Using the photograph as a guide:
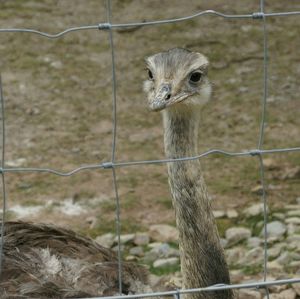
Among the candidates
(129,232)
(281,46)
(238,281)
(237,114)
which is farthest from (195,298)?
(281,46)

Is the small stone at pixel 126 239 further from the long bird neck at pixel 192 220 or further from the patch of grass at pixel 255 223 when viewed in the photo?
the long bird neck at pixel 192 220

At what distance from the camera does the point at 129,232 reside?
522 cm

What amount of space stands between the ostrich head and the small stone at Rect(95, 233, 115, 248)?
170 cm

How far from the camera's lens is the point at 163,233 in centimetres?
514

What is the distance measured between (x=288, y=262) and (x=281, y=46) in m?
3.65

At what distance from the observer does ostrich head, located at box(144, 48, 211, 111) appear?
3.27 metres

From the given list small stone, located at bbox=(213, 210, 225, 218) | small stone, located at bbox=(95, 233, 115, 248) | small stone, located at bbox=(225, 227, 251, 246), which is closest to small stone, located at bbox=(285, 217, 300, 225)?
small stone, located at bbox=(225, 227, 251, 246)

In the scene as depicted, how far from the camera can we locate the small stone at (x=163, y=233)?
200 inches

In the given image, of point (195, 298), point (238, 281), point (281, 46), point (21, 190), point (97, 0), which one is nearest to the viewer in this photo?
point (195, 298)

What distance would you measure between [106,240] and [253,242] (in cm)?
82

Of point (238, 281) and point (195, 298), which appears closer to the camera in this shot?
point (195, 298)

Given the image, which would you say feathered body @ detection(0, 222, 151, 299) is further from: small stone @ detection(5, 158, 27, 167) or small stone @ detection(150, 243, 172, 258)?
small stone @ detection(5, 158, 27, 167)

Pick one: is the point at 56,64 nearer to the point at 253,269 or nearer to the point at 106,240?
the point at 106,240

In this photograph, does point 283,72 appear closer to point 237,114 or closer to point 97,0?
point 237,114
